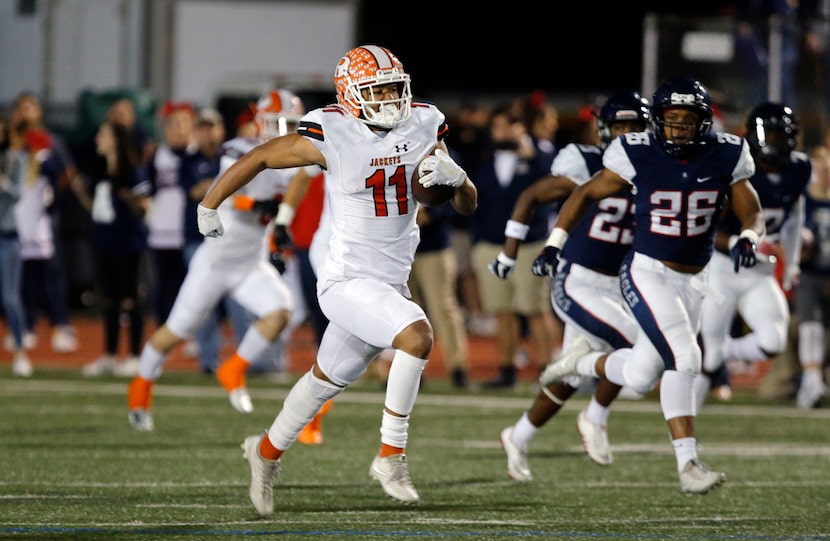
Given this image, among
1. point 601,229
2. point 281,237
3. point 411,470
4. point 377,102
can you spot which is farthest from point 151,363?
point 377,102

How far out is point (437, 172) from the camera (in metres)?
6.01

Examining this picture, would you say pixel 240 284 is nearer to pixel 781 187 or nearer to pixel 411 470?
pixel 411 470

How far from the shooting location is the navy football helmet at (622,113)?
7738 millimetres

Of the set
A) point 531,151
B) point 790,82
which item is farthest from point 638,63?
point 531,151

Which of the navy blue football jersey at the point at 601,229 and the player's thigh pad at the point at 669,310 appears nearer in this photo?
the player's thigh pad at the point at 669,310

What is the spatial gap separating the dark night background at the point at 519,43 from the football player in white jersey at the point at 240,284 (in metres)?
16.0

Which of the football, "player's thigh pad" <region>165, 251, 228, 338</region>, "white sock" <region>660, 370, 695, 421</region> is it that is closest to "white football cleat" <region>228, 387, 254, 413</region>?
"player's thigh pad" <region>165, 251, 228, 338</region>

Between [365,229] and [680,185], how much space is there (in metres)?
1.43

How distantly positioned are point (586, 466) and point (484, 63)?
18.3m

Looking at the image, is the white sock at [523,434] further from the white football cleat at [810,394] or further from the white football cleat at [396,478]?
the white football cleat at [810,394]

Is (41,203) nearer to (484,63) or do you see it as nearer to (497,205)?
(497,205)

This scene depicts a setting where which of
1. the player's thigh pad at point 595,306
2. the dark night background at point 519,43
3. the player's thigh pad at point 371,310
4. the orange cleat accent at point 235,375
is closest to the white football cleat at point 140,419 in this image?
the orange cleat accent at point 235,375

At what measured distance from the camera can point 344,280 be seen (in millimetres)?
6340

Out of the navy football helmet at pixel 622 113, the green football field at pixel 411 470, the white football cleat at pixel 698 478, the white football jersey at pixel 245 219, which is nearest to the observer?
the green football field at pixel 411 470
